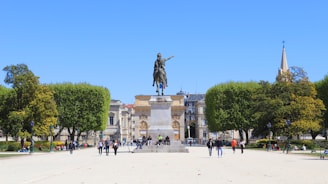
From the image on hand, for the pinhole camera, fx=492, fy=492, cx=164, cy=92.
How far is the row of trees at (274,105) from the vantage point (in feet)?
207

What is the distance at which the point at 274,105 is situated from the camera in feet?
209

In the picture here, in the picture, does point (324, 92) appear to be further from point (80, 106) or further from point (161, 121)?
point (80, 106)

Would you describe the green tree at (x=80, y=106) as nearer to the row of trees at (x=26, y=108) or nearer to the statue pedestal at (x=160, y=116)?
the row of trees at (x=26, y=108)

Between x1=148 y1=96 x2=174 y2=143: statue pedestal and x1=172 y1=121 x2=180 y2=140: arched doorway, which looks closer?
x1=148 y1=96 x2=174 y2=143: statue pedestal

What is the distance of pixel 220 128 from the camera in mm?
83312

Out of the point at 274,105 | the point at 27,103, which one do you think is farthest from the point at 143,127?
the point at 274,105

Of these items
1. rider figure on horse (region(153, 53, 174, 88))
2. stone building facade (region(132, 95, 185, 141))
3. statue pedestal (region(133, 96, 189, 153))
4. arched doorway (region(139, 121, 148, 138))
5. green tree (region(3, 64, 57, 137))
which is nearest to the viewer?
statue pedestal (region(133, 96, 189, 153))

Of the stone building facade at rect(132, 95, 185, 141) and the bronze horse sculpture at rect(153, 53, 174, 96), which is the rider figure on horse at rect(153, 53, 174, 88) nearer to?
the bronze horse sculpture at rect(153, 53, 174, 96)

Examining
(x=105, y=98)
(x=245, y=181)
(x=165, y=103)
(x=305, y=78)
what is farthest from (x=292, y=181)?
(x=105, y=98)

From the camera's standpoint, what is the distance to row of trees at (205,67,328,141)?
207 feet

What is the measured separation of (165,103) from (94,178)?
30.2 metres

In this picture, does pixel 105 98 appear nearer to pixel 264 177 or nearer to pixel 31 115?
pixel 31 115

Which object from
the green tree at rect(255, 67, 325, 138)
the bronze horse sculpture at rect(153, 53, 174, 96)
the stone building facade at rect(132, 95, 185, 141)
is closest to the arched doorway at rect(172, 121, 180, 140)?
the stone building facade at rect(132, 95, 185, 141)

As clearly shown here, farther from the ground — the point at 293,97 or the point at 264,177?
the point at 293,97
